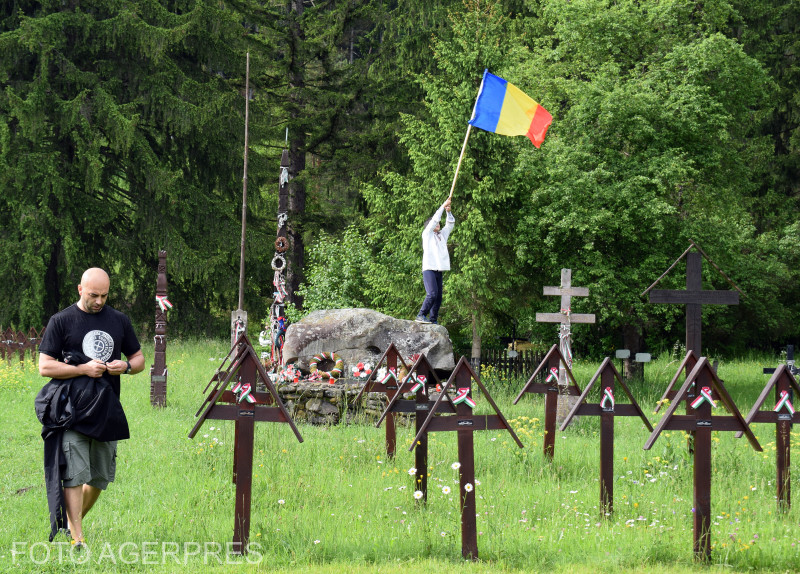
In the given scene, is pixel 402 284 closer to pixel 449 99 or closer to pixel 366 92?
pixel 449 99

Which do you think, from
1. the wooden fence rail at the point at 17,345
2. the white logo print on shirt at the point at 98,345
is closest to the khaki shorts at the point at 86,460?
the white logo print on shirt at the point at 98,345

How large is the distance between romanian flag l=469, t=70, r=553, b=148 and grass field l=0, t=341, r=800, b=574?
4407 mm

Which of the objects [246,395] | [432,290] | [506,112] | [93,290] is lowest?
[246,395]

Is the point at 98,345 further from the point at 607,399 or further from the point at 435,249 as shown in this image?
the point at 435,249

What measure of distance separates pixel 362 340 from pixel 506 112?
4.25m

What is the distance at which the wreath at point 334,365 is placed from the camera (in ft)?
42.7

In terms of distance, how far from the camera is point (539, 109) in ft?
41.1

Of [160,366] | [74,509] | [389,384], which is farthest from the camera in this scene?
[160,366]

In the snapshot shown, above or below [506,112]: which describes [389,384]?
below

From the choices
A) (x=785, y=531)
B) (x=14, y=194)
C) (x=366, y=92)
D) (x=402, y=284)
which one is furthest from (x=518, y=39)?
(x=785, y=531)

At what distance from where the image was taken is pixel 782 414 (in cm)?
690

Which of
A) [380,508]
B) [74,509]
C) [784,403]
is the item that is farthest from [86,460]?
[784,403]

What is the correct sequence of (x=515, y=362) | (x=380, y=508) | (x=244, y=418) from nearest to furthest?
1. (x=244, y=418)
2. (x=380, y=508)
3. (x=515, y=362)

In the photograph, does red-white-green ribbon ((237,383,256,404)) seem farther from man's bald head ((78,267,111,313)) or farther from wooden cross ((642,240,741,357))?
wooden cross ((642,240,741,357))
